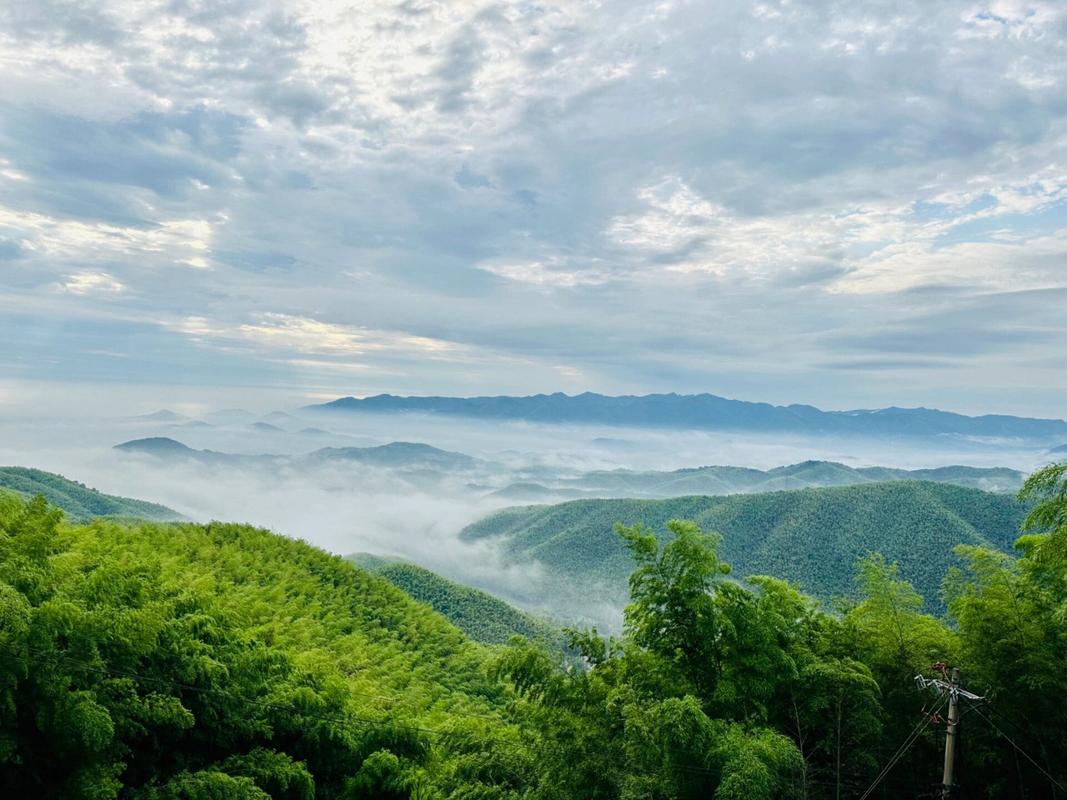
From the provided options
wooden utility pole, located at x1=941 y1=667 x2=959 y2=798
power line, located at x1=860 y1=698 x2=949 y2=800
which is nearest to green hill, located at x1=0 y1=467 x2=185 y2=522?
power line, located at x1=860 y1=698 x2=949 y2=800

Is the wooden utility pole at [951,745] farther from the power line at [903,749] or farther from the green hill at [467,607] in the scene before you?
the green hill at [467,607]

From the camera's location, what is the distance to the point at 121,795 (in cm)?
920

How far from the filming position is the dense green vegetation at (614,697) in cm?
862

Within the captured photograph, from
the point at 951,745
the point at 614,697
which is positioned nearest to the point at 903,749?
the point at 951,745

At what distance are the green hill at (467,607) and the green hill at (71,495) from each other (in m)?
33.8

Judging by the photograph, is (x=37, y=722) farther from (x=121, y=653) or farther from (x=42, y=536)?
(x=42, y=536)

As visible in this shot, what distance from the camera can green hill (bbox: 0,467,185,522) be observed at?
247ft

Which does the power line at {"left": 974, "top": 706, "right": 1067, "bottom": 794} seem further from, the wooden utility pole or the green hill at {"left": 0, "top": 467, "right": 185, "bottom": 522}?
the green hill at {"left": 0, "top": 467, "right": 185, "bottom": 522}

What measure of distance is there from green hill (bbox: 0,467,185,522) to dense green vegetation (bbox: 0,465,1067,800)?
2854 inches

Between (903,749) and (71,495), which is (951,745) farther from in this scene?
(71,495)

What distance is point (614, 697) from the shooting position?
9.77 metres

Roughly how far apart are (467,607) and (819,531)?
71.4 meters

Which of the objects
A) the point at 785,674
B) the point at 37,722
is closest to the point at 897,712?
the point at 785,674

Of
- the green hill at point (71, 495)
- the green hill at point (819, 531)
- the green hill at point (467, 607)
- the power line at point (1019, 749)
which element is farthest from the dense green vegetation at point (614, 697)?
the green hill at point (71, 495)
